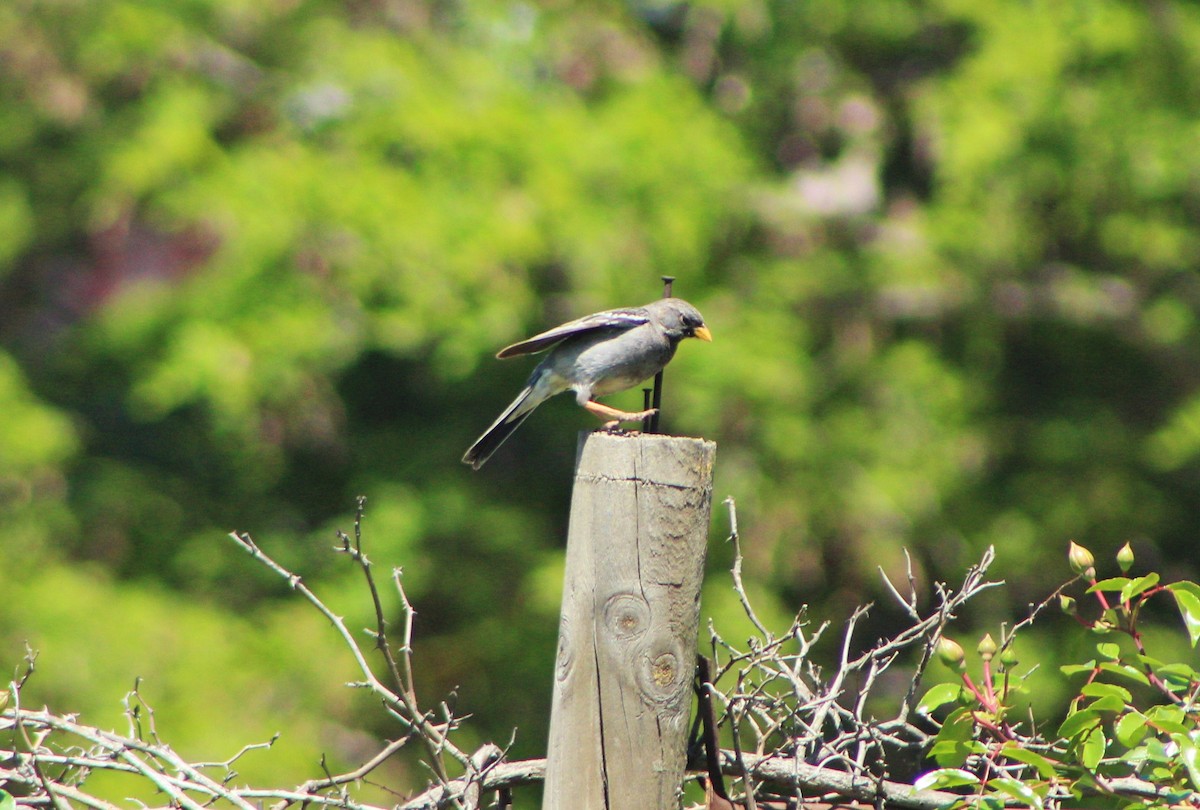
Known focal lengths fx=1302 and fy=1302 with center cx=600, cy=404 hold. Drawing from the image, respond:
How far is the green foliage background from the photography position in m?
7.53

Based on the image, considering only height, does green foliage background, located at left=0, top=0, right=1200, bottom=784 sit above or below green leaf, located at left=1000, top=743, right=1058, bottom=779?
above

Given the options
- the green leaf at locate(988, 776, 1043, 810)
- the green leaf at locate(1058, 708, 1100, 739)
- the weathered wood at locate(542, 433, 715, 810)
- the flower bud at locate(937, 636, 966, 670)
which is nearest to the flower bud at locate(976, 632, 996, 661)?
the flower bud at locate(937, 636, 966, 670)

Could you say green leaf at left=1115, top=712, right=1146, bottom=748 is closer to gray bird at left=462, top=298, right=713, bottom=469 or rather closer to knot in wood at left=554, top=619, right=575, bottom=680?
knot in wood at left=554, top=619, right=575, bottom=680

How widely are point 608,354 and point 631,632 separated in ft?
4.98

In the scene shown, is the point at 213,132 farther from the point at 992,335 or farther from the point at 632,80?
the point at 992,335

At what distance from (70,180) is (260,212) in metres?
2.52

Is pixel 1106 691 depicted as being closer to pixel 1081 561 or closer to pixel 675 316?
pixel 1081 561

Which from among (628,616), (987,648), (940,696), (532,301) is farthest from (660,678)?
(532,301)

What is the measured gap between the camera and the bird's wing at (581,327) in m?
3.36

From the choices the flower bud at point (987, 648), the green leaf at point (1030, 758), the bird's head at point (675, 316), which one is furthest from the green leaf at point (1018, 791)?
the bird's head at point (675, 316)

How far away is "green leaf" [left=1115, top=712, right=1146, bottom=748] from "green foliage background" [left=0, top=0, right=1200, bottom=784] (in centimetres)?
524

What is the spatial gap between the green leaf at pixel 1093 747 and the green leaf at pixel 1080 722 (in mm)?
12

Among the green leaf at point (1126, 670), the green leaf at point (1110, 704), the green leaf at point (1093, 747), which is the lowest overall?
the green leaf at point (1093, 747)

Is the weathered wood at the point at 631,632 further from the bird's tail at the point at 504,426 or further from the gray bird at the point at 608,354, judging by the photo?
the bird's tail at the point at 504,426
